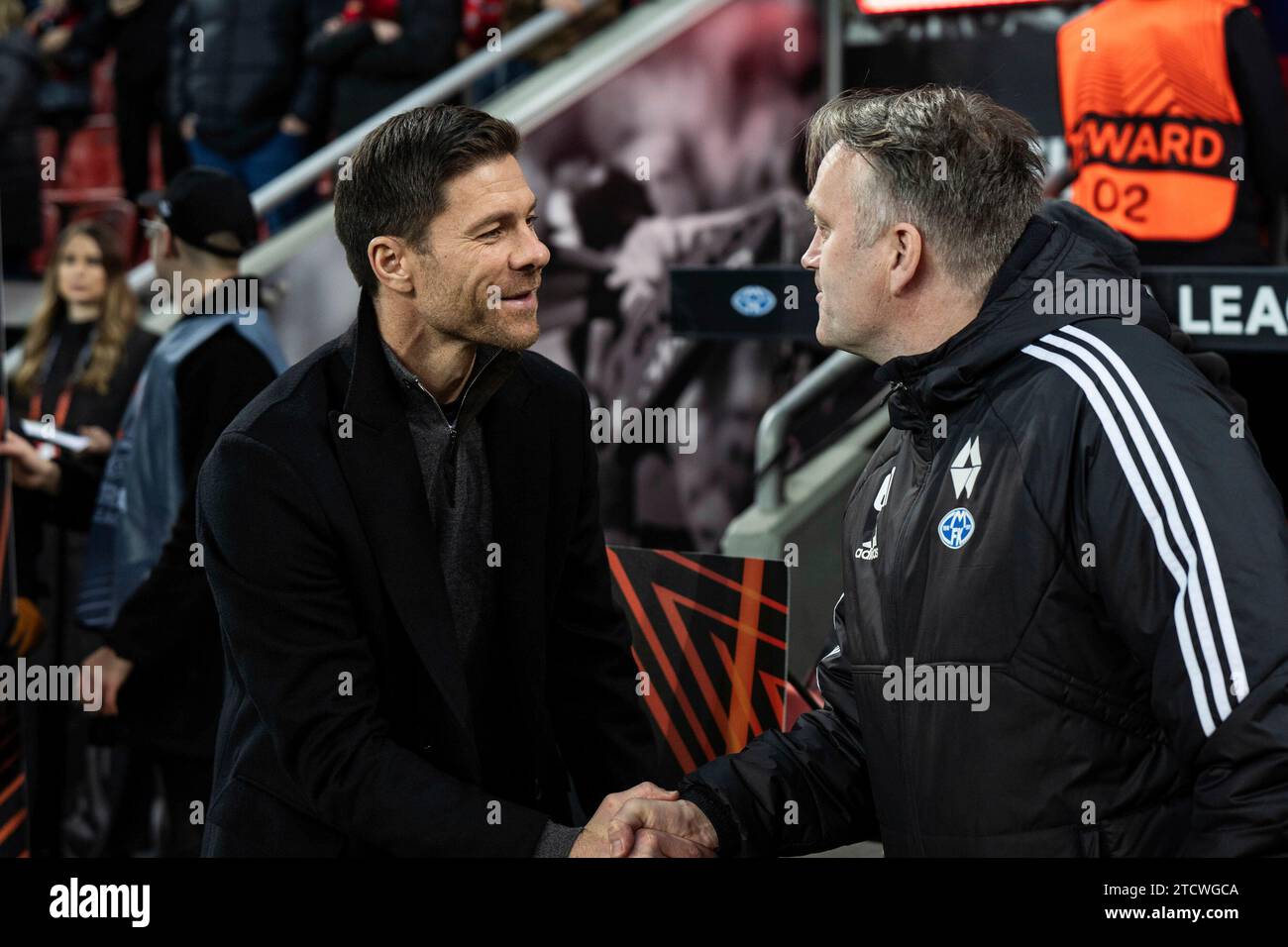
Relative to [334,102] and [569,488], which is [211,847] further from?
[334,102]

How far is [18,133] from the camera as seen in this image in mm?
5957

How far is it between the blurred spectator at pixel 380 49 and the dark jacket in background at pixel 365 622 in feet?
12.9

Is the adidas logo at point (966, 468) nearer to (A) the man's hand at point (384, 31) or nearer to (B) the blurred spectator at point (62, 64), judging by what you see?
(A) the man's hand at point (384, 31)

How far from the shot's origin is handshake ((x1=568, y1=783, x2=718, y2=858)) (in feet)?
7.53

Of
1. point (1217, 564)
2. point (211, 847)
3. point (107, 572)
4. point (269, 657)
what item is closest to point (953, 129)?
point (1217, 564)

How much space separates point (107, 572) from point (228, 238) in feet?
3.26

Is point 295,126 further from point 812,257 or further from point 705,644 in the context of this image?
point 812,257

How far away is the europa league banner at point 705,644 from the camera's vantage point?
282cm

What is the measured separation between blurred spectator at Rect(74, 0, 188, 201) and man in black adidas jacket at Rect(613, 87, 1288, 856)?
523 centimetres

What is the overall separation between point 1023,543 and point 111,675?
2939 mm

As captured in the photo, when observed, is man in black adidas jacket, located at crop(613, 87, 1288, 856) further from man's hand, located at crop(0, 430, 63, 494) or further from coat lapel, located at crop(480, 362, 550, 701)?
man's hand, located at crop(0, 430, 63, 494)
